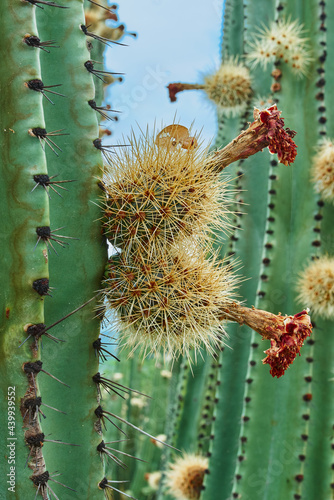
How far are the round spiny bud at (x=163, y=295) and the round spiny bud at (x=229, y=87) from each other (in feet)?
5.09

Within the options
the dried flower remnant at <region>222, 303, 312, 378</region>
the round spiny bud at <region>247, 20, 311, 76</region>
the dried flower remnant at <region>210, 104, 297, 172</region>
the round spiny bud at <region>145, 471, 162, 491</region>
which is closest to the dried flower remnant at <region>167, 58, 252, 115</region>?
the round spiny bud at <region>247, 20, 311, 76</region>

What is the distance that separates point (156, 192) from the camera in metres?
1.21

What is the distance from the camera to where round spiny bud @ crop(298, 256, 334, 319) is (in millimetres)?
2023

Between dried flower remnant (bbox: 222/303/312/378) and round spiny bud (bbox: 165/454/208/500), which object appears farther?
round spiny bud (bbox: 165/454/208/500)

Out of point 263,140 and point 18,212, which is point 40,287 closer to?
point 18,212

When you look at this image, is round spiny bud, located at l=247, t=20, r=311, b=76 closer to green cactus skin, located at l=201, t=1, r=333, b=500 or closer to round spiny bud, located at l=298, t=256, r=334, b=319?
green cactus skin, located at l=201, t=1, r=333, b=500

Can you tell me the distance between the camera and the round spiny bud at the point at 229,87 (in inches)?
102

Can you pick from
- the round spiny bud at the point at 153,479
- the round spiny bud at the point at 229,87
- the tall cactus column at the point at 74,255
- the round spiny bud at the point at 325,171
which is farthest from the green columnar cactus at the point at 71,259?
the round spiny bud at the point at 153,479

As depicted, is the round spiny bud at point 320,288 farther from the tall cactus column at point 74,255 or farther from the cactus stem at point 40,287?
the cactus stem at point 40,287

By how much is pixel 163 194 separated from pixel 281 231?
1165mm

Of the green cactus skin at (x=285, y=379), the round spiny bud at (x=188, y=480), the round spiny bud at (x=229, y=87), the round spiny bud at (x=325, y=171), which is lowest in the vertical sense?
the round spiny bud at (x=188, y=480)

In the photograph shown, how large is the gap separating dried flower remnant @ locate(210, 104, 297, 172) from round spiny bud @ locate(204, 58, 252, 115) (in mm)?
1411

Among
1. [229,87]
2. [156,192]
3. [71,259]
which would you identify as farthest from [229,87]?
[71,259]

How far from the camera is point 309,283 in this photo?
206 centimetres
